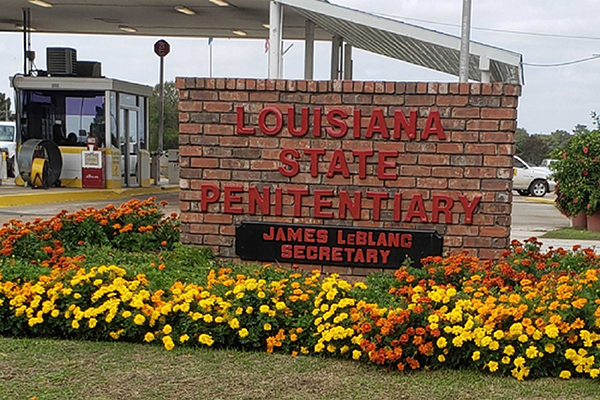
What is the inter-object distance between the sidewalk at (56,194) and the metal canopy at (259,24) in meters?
4.44

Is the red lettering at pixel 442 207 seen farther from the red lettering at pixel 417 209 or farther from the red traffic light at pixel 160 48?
the red traffic light at pixel 160 48

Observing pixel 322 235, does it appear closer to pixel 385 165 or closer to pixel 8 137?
pixel 385 165

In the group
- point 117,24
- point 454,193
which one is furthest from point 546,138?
point 454,193

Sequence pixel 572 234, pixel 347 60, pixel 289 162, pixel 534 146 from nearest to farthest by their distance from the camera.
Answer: pixel 289 162 → pixel 572 234 → pixel 347 60 → pixel 534 146

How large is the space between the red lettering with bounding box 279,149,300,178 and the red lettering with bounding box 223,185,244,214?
0.41 meters

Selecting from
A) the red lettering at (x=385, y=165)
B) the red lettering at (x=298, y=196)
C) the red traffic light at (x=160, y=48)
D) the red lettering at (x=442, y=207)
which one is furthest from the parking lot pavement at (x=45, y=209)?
the red lettering at (x=442, y=207)

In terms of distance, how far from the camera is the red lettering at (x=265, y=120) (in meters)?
6.55

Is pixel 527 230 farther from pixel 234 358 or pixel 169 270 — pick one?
pixel 234 358

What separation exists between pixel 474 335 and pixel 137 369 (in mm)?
1979

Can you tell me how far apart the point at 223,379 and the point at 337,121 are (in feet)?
8.96

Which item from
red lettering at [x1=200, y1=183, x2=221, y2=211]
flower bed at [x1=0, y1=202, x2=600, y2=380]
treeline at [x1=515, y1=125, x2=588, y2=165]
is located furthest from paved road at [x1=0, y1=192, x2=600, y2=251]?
treeline at [x1=515, y1=125, x2=588, y2=165]

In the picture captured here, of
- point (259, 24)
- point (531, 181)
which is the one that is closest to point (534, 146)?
point (531, 181)

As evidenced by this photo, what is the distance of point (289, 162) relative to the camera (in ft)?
21.5

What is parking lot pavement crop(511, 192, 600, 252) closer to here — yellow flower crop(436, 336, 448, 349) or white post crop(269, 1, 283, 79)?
white post crop(269, 1, 283, 79)
